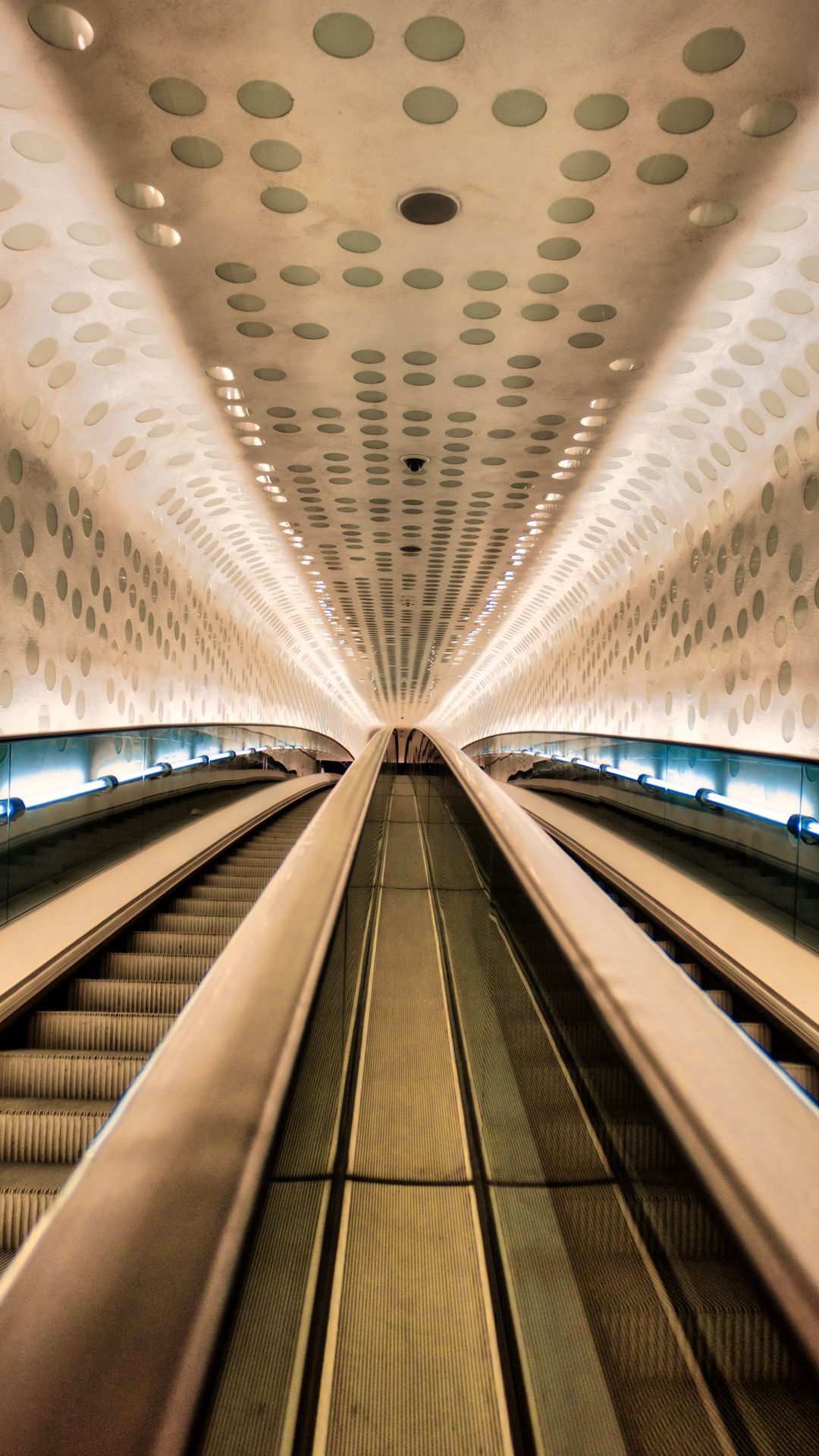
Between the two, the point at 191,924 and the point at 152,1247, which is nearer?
the point at 152,1247

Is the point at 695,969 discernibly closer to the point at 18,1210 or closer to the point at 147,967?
the point at 147,967

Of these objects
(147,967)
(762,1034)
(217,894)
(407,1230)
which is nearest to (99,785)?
(217,894)

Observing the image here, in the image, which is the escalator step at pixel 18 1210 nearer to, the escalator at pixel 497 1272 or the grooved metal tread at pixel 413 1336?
the escalator at pixel 497 1272

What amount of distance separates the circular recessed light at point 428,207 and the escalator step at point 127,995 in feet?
15.3

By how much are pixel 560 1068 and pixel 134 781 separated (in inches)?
228

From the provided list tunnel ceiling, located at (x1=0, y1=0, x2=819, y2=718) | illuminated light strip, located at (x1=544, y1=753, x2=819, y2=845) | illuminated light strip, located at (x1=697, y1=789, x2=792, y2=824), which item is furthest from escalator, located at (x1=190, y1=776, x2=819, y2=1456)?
tunnel ceiling, located at (x1=0, y1=0, x2=819, y2=718)

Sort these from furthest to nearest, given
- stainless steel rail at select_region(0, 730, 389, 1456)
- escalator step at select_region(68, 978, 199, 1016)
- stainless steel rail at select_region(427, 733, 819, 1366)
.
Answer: escalator step at select_region(68, 978, 199, 1016)
stainless steel rail at select_region(427, 733, 819, 1366)
stainless steel rail at select_region(0, 730, 389, 1456)

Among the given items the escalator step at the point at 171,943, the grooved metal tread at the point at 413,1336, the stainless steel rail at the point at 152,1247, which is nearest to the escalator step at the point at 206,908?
the escalator step at the point at 171,943

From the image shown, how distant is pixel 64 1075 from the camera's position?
3504 millimetres

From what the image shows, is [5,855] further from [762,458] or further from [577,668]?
[577,668]

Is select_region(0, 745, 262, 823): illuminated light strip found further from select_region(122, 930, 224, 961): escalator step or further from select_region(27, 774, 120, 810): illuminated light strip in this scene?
select_region(122, 930, 224, 961): escalator step

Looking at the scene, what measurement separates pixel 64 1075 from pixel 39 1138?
40 centimetres

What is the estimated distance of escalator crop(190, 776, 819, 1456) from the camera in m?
1.05

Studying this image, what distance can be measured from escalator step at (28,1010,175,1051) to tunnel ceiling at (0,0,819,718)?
14.8ft
